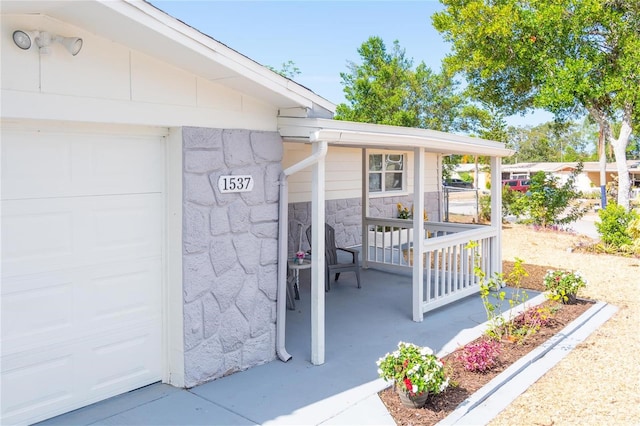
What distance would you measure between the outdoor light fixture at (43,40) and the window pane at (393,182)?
9.97m

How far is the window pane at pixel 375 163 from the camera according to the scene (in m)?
12.3

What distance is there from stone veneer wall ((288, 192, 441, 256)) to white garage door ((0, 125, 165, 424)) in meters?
5.08

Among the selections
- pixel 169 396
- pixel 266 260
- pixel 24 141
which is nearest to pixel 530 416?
pixel 266 260

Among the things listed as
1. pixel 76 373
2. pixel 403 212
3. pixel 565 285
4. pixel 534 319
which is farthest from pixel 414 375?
Result: pixel 403 212

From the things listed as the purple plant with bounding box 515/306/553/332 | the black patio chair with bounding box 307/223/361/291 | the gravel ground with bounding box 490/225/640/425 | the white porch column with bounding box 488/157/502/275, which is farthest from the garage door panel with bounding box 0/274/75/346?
the white porch column with bounding box 488/157/502/275

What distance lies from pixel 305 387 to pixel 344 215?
7.22 metres

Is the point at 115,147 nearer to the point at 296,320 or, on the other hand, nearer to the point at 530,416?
the point at 296,320

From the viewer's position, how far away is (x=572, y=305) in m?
7.05

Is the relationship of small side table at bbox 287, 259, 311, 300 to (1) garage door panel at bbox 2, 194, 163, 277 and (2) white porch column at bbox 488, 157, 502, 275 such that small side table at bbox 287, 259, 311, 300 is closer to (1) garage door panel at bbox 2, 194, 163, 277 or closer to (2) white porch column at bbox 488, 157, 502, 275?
(1) garage door panel at bbox 2, 194, 163, 277

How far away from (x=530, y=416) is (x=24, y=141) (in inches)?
164

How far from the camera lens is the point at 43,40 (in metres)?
3.17

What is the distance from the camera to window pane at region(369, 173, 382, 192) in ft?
40.6

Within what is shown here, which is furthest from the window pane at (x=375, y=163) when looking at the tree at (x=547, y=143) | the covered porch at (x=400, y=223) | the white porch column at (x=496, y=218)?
the tree at (x=547, y=143)

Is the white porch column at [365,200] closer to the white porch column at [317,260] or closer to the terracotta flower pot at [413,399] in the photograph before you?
the white porch column at [317,260]
